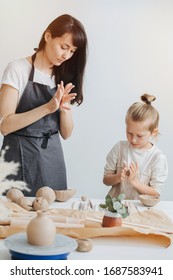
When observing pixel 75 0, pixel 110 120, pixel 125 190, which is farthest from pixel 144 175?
pixel 75 0

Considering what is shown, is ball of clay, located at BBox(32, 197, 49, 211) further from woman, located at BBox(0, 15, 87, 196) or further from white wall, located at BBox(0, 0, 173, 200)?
white wall, located at BBox(0, 0, 173, 200)

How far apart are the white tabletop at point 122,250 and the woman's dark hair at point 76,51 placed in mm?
1548

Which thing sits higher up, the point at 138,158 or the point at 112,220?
the point at 138,158

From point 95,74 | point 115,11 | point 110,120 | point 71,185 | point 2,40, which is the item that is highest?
point 115,11

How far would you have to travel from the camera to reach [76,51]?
3021 millimetres

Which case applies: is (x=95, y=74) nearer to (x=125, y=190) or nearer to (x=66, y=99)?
(x=66, y=99)

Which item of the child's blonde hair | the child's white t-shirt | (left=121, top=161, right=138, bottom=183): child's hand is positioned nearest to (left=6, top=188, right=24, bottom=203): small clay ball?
(left=121, top=161, right=138, bottom=183): child's hand

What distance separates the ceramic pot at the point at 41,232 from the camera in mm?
1370

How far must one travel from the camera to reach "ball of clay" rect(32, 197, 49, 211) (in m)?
1.87

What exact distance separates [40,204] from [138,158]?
0.97 metres

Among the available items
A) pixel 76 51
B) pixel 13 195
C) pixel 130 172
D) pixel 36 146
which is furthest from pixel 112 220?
pixel 76 51

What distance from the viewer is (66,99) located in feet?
8.76

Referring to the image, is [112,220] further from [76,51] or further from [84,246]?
[76,51]

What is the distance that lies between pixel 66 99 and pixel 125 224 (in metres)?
1.11
